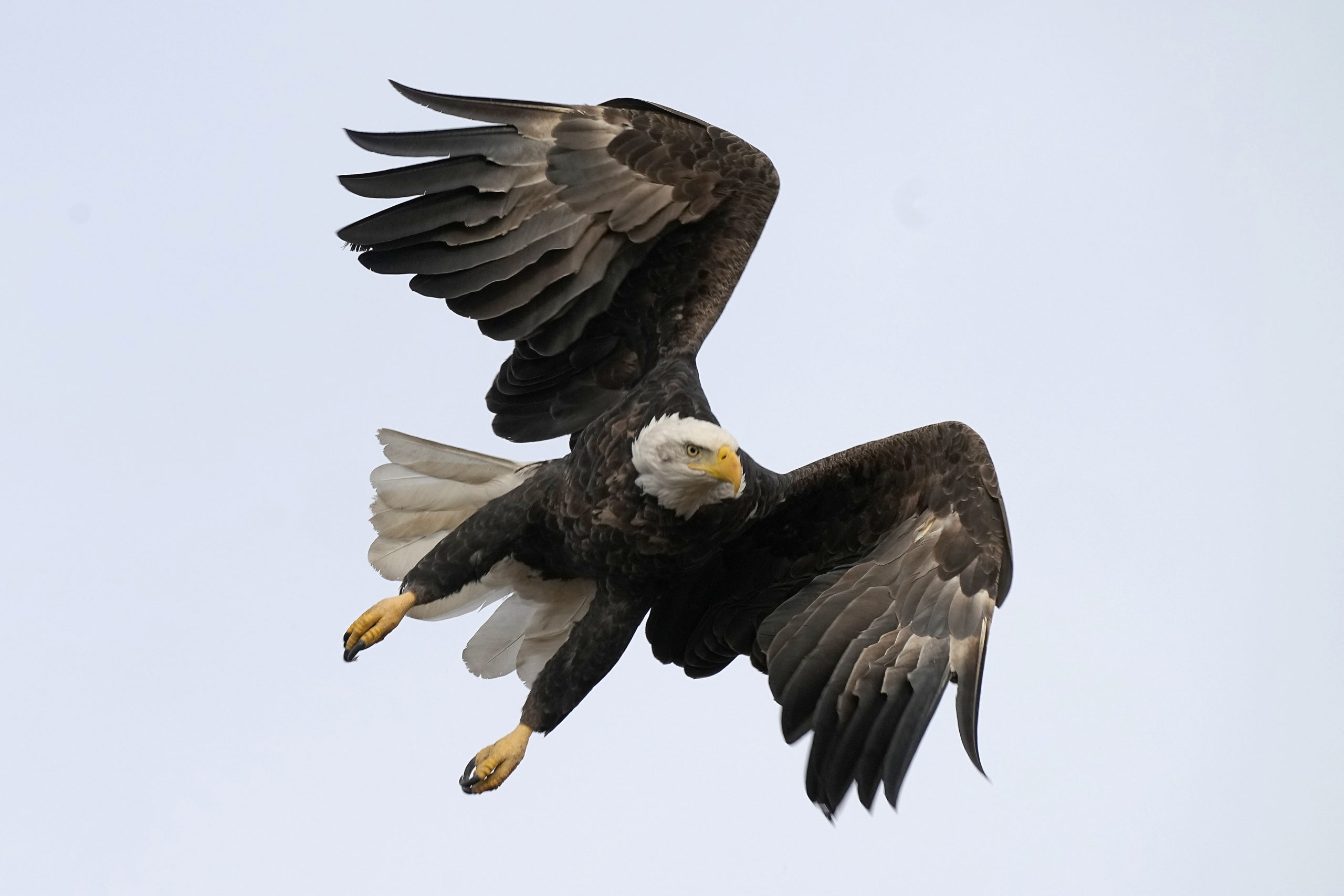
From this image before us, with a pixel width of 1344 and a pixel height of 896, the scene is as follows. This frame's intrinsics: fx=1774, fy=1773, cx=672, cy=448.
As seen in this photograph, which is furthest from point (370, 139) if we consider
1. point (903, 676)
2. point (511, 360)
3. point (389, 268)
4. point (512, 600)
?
point (903, 676)

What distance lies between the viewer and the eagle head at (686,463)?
5.57 metres

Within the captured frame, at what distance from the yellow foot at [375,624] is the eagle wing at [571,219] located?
985mm

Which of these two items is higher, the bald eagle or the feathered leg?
the bald eagle

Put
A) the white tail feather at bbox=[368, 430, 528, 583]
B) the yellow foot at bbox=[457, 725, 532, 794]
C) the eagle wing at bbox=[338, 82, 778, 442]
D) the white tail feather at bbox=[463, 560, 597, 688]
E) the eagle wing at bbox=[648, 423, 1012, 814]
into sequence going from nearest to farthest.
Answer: the eagle wing at bbox=[648, 423, 1012, 814]
the eagle wing at bbox=[338, 82, 778, 442]
the yellow foot at bbox=[457, 725, 532, 794]
the white tail feather at bbox=[368, 430, 528, 583]
the white tail feather at bbox=[463, 560, 597, 688]

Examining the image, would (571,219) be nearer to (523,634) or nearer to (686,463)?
(686,463)

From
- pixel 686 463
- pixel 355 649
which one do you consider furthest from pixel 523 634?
pixel 686 463

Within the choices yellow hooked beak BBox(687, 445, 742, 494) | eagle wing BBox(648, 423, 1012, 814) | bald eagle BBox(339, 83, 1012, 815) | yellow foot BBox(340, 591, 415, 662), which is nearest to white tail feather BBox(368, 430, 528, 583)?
bald eagle BBox(339, 83, 1012, 815)

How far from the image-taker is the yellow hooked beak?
5.55 metres

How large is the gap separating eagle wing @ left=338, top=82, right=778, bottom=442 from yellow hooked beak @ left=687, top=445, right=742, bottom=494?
2.40ft

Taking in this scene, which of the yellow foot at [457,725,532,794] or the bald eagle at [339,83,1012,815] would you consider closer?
the bald eagle at [339,83,1012,815]

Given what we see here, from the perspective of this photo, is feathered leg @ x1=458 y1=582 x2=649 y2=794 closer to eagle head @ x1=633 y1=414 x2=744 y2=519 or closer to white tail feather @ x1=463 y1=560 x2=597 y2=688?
white tail feather @ x1=463 y1=560 x2=597 y2=688

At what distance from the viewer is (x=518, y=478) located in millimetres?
6645

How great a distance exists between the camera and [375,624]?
6.12 m

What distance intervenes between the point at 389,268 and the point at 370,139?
0.47 metres
